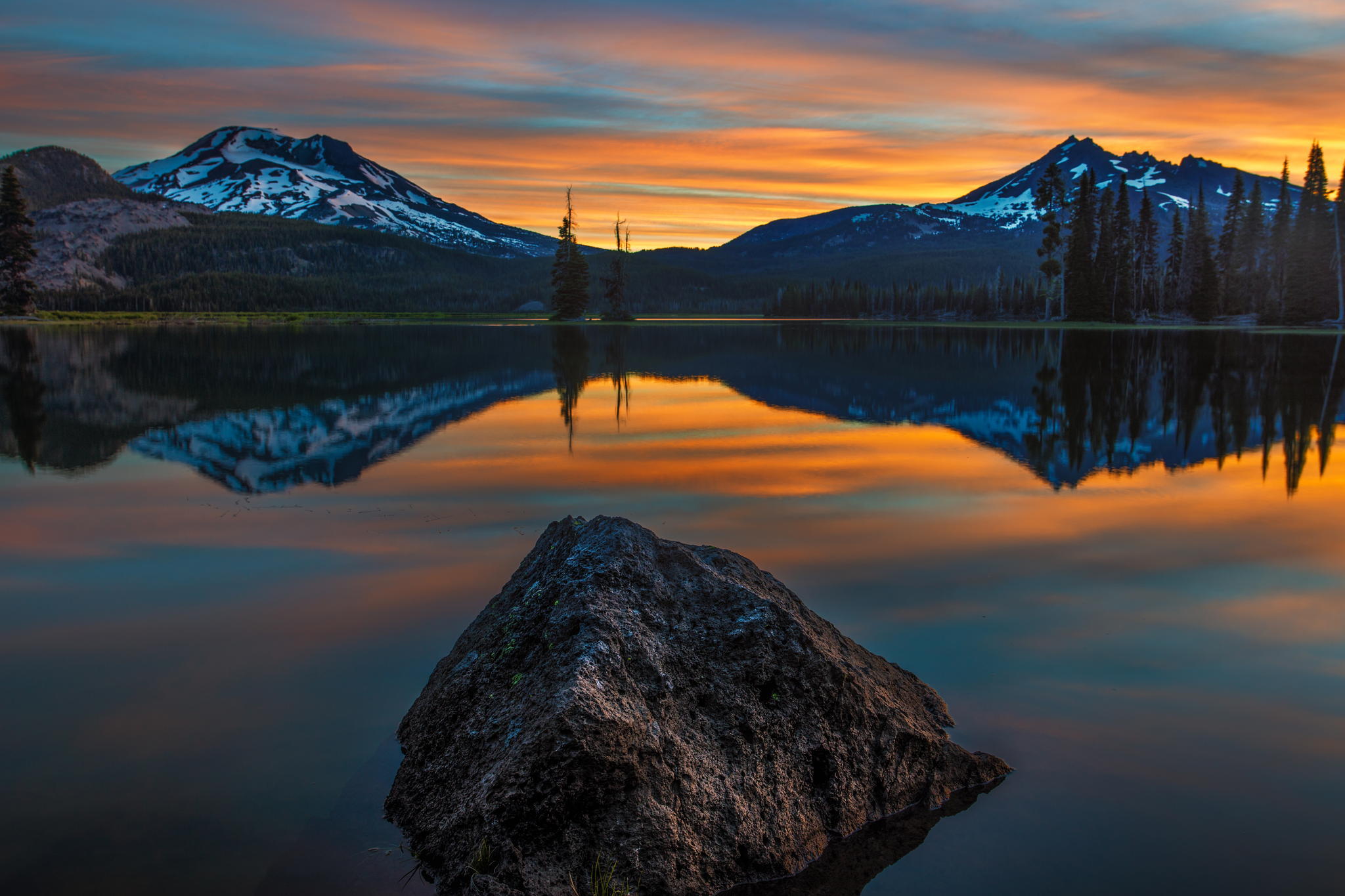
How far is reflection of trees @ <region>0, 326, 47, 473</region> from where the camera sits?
1872 centimetres

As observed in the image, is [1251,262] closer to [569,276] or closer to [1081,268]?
[1081,268]

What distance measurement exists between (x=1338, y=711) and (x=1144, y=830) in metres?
2.60

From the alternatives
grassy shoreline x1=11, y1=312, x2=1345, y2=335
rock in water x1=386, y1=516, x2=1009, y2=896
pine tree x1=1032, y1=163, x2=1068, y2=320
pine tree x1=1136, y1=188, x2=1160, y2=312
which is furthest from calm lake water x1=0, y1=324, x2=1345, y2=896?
pine tree x1=1136, y1=188, x2=1160, y2=312

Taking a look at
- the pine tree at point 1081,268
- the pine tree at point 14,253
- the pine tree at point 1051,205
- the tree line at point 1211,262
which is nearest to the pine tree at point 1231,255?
the tree line at point 1211,262

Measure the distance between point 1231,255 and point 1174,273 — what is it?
9.29m

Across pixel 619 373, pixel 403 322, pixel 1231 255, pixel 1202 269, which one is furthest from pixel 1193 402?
pixel 403 322

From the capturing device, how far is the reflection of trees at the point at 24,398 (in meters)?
18.7

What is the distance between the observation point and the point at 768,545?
10820 mm

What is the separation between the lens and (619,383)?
31.7 metres

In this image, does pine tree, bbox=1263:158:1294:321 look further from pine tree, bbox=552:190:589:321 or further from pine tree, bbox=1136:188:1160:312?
pine tree, bbox=552:190:589:321

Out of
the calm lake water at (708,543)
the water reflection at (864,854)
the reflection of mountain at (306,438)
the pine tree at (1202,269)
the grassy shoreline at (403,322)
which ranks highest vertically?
the pine tree at (1202,269)

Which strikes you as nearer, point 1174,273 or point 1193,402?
point 1193,402

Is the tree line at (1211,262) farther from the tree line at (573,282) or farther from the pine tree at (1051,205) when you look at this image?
the tree line at (573,282)

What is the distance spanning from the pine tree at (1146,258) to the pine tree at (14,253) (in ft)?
430
